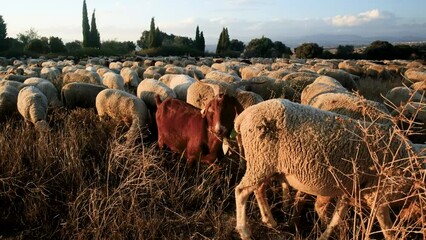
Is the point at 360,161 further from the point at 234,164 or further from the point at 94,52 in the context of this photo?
the point at 94,52

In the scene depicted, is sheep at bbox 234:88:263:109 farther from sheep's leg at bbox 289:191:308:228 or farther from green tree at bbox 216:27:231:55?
green tree at bbox 216:27:231:55

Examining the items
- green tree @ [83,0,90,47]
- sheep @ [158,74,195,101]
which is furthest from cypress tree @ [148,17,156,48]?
sheep @ [158,74,195,101]

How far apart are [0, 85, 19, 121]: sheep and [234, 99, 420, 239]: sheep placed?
6610 millimetres

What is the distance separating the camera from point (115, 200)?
4.32 m

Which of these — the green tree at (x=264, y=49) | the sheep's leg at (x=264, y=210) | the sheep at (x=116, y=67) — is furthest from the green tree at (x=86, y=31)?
the sheep's leg at (x=264, y=210)

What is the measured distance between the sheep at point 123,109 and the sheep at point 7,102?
6.72 feet

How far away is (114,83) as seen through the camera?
12.1 metres

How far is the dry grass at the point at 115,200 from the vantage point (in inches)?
163

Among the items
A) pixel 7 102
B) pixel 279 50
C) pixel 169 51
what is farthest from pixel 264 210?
pixel 279 50

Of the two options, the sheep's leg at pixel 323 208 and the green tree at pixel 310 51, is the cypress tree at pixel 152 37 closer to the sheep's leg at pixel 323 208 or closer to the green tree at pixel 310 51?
the green tree at pixel 310 51

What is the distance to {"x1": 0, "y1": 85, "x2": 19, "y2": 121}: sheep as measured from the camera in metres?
8.39

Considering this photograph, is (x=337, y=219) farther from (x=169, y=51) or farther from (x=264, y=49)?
(x=264, y=49)

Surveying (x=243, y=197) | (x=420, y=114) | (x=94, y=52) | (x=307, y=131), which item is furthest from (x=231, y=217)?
(x=94, y=52)

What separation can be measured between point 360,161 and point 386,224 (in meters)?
0.68
